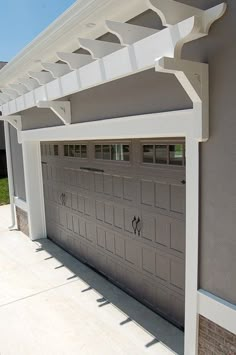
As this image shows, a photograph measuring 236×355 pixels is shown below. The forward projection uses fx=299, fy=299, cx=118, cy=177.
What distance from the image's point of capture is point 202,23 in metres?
2.27

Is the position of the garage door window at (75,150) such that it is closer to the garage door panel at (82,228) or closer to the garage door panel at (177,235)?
the garage door panel at (82,228)

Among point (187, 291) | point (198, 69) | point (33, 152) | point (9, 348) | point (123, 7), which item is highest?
point (123, 7)

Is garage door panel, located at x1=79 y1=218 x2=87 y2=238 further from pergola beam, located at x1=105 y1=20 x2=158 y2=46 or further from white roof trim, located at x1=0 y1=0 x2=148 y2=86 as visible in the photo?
pergola beam, located at x1=105 y1=20 x2=158 y2=46

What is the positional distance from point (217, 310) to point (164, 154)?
1.73 metres

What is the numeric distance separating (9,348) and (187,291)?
217 centimetres

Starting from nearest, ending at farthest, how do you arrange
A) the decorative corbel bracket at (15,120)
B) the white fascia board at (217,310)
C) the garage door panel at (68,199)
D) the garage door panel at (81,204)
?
1. the white fascia board at (217,310)
2. the garage door panel at (81,204)
3. the garage door panel at (68,199)
4. the decorative corbel bracket at (15,120)

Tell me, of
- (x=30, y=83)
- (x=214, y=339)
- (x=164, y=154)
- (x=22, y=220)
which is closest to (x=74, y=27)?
(x=164, y=154)

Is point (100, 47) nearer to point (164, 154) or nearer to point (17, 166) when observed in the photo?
point (164, 154)

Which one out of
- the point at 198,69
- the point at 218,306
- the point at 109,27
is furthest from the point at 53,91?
the point at 218,306

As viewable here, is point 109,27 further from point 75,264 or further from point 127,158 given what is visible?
point 75,264

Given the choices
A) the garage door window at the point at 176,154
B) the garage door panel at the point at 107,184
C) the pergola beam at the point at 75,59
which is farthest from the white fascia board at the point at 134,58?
Result: the garage door panel at the point at 107,184

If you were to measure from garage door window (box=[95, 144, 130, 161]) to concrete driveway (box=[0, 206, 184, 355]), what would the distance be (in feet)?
6.58

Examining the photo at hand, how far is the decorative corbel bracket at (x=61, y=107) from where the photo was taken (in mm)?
4375

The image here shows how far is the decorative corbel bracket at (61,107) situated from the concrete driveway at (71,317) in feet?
8.57
